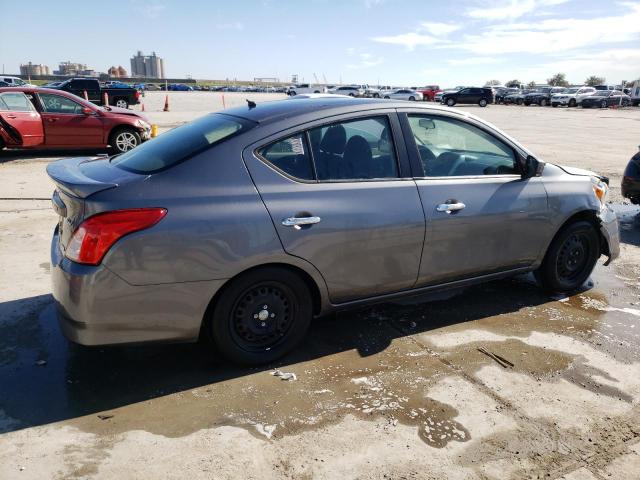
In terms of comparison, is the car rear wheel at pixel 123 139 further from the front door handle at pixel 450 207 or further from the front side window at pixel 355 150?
the front door handle at pixel 450 207

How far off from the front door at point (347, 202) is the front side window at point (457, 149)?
0.80 feet

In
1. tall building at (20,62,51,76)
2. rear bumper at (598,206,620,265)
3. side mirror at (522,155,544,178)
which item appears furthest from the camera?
tall building at (20,62,51,76)

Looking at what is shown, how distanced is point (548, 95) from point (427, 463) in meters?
55.4

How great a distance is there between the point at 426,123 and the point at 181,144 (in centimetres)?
180

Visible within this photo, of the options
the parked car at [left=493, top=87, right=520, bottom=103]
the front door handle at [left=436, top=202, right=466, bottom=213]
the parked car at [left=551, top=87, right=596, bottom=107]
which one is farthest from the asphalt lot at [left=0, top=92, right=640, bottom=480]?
the parked car at [left=493, top=87, right=520, bottom=103]

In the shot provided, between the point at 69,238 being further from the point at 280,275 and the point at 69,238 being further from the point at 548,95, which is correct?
the point at 548,95

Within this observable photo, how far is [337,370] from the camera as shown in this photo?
11.3 ft

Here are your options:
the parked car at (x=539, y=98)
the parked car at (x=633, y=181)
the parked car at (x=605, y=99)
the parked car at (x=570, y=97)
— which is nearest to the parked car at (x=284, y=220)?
the parked car at (x=633, y=181)

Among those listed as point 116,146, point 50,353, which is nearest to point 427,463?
point 50,353

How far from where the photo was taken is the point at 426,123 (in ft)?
12.9

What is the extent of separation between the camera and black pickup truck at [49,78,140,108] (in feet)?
81.6

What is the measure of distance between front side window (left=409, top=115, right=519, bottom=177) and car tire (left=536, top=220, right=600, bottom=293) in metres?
0.84

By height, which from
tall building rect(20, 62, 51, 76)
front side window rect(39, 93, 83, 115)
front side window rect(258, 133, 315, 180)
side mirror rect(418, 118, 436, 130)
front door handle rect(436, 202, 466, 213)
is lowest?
front door handle rect(436, 202, 466, 213)

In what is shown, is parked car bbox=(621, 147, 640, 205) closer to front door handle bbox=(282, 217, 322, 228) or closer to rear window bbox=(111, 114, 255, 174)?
front door handle bbox=(282, 217, 322, 228)
